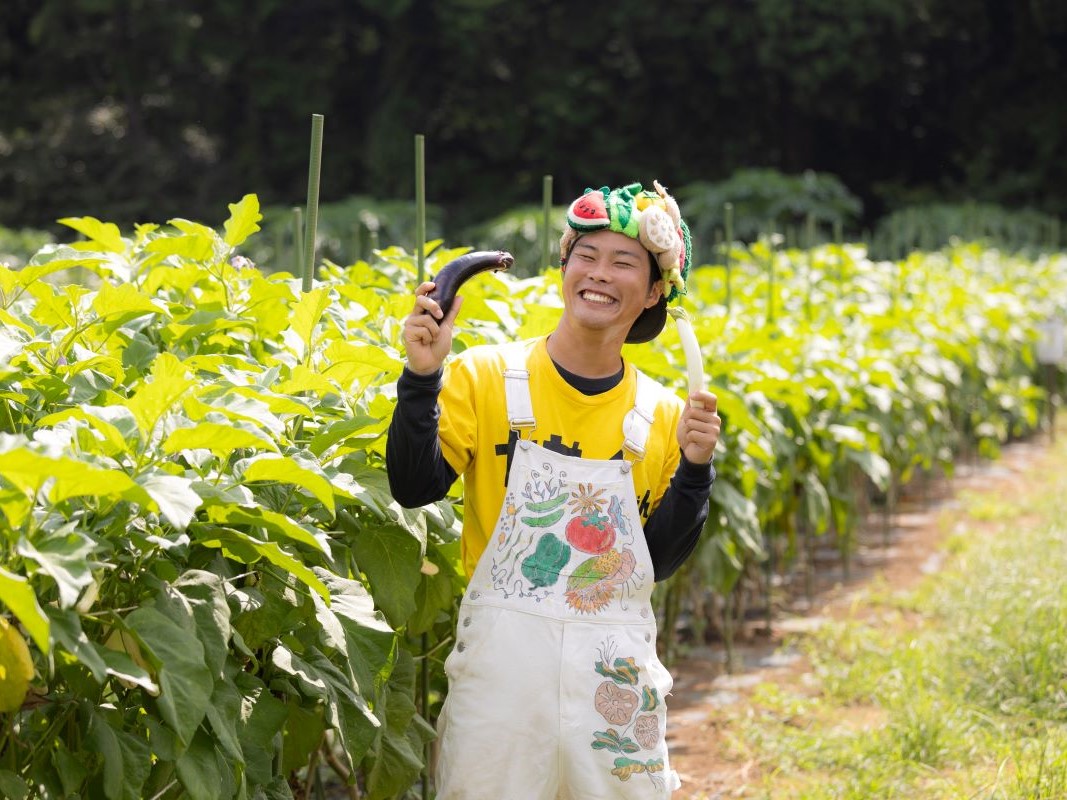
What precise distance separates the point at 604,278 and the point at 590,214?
10 cm

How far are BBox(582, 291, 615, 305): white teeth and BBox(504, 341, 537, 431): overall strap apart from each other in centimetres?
14

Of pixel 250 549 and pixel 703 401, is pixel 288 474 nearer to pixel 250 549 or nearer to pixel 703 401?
pixel 250 549

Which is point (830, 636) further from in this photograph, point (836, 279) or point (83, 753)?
point (83, 753)

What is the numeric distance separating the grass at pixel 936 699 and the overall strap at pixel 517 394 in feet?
5.27

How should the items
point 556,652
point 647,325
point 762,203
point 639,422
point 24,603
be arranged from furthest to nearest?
1. point 762,203
2. point 647,325
3. point 639,422
4. point 556,652
5. point 24,603

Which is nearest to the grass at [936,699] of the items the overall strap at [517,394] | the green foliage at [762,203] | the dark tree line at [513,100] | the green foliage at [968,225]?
the overall strap at [517,394]

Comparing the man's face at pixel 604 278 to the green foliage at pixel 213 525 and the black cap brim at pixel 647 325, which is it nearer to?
the black cap brim at pixel 647 325

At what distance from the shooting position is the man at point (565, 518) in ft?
6.66

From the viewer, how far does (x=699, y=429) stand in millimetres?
2105

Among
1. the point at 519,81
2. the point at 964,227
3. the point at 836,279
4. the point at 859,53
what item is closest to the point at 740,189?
the point at 964,227

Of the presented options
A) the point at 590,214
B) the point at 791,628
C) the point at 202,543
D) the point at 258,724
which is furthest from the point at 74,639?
the point at 791,628

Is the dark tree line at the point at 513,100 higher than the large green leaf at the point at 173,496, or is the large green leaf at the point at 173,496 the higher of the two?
the dark tree line at the point at 513,100

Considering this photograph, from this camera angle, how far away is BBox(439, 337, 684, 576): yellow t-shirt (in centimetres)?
210

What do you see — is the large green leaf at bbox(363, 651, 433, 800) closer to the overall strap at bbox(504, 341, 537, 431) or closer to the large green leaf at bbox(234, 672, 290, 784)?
the large green leaf at bbox(234, 672, 290, 784)
